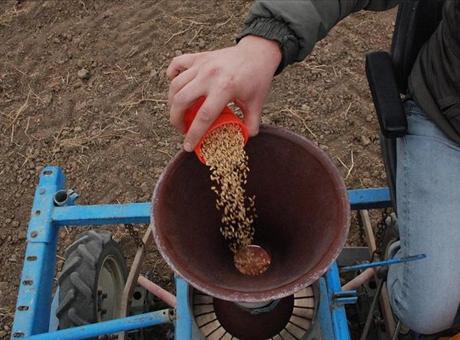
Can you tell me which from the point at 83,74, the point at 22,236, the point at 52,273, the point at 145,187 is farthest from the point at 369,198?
the point at 83,74

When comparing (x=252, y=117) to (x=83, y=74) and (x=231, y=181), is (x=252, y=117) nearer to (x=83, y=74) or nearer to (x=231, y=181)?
(x=231, y=181)

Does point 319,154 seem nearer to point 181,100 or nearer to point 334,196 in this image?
point 334,196

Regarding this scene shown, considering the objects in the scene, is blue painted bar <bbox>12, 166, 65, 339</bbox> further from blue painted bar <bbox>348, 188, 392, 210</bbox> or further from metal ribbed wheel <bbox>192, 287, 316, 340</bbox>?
blue painted bar <bbox>348, 188, 392, 210</bbox>

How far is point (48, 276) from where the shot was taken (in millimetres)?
1571

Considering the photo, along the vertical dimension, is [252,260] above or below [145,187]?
above

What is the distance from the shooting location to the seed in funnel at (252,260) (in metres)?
1.31

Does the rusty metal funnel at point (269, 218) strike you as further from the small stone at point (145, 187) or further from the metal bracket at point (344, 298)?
the small stone at point (145, 187)

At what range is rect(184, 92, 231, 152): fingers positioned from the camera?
41.3 inches

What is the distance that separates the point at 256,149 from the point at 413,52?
52 cm

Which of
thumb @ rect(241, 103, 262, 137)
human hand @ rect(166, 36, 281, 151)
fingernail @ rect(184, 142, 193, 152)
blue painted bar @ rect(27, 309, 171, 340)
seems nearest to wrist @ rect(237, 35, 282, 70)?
human hand @ rect(166, 36, 281, 151)

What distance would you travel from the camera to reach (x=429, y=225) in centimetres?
137

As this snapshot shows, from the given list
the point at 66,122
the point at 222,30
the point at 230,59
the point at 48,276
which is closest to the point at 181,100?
the point at 230,59

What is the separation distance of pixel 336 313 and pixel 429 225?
0.32m

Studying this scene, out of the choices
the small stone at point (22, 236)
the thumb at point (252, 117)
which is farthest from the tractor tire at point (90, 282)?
the thumb at point (252, 117)
